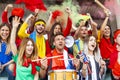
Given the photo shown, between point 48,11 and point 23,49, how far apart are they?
1667mm

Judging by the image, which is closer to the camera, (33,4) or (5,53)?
(5,53)

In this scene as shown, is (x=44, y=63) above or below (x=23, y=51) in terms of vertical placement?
below

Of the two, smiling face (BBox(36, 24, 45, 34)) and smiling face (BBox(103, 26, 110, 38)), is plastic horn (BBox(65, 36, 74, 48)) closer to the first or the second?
smiling face (BBox(36, 24, 45, 34))

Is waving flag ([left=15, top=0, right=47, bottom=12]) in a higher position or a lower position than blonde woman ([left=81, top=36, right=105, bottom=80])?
higher

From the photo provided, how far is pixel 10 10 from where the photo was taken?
23.7 feet

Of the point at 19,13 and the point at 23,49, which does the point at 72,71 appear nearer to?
the point at 23,49

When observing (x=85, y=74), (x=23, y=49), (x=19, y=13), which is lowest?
(x=85, y=74)

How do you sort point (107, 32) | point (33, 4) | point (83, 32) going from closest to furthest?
1. point (83, 32)
2. point (107, 32)
3. point (33, 4)

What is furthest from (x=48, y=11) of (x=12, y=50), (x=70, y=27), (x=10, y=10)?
(x=12, y=50)

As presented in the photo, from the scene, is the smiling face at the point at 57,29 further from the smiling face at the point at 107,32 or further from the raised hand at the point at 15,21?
the smiling face at the point at 107,32

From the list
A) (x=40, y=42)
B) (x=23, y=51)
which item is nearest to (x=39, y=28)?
(x=40, y=42)

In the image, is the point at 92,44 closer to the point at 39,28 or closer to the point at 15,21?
the point at 39,28

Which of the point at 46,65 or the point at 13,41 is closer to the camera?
the point at 46,65

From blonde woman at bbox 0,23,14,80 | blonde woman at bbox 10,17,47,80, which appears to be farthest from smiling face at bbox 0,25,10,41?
blonde woman at bbox 10,17,47,80
